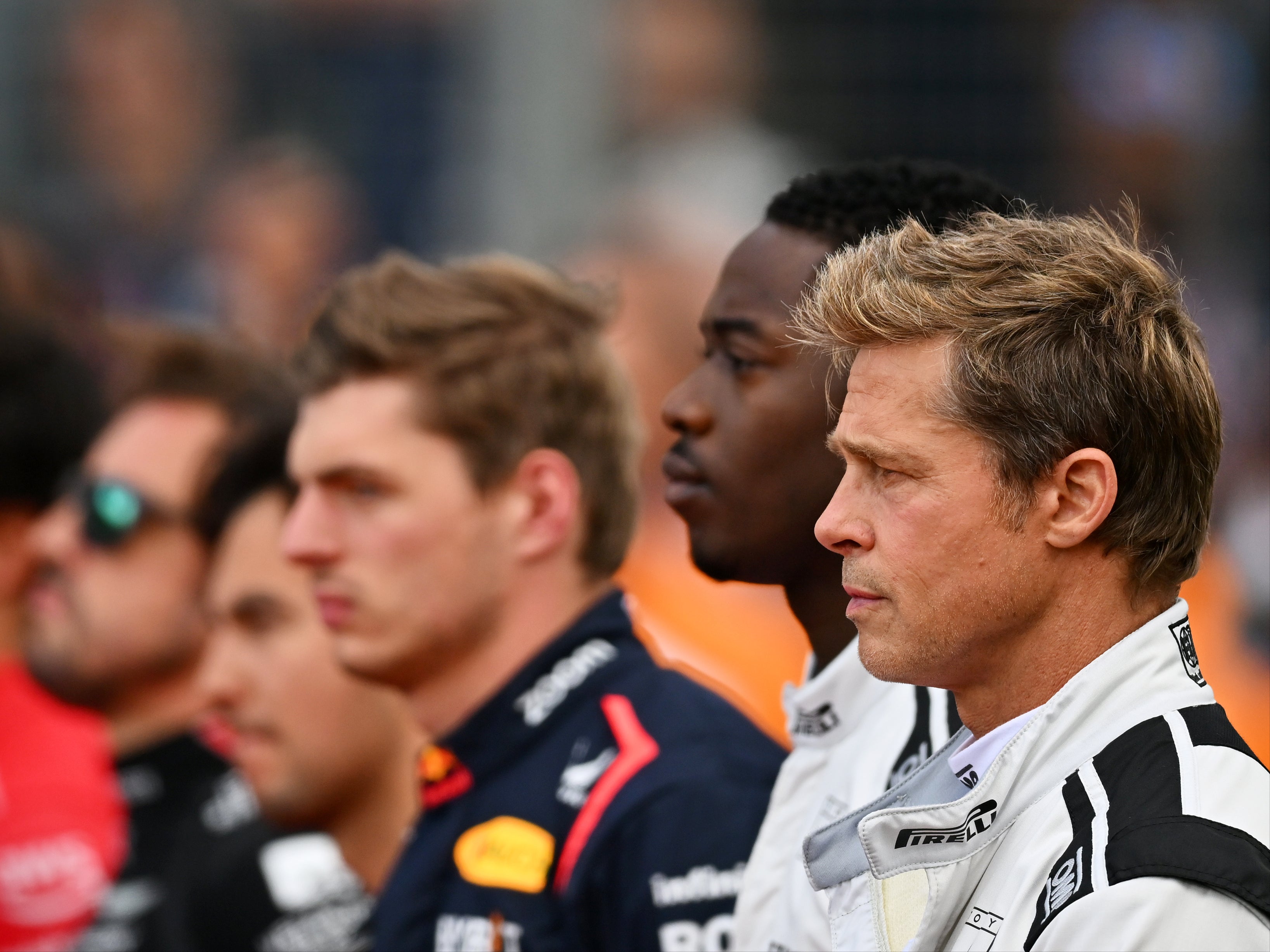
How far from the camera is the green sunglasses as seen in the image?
480 cm

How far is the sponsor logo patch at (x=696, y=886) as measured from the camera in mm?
2832

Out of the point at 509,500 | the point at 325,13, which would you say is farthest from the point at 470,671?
the point at 325,13

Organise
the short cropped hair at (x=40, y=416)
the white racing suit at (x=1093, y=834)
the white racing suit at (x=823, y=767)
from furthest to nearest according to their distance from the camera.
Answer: the short cropped hair at (x=40, y=416)
the white racing suit at (x=823, y=767)
the white racing suit at (x=1093, y=834)

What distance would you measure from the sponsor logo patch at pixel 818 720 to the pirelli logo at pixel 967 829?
2.39 ft

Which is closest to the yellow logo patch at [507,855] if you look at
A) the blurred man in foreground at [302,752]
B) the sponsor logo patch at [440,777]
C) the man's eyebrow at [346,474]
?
the sponsor logo patch at [440,777]

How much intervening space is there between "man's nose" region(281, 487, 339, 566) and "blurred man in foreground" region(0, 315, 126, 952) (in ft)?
5.70

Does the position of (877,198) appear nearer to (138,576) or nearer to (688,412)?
(688,412)

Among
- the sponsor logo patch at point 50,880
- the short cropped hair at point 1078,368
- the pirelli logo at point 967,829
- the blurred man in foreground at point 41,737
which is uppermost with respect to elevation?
the short cropped hair at point 1078,368

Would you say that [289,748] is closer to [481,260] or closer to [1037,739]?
[481,260]

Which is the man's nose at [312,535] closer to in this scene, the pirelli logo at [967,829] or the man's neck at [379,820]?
the man's neck at [379,820]

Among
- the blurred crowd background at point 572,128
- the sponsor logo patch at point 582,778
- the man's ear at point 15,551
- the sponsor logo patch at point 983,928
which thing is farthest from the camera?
the blurred crowd background at point 572,128

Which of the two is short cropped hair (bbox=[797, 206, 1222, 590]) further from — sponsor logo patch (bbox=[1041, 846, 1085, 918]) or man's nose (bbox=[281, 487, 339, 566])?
man's nose (bbox=[281, 487, 339, 566])

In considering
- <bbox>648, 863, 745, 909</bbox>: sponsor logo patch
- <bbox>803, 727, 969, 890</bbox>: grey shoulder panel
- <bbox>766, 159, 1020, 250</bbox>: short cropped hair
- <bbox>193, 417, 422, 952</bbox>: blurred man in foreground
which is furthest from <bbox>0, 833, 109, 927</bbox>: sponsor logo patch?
<bbox>803, 727, 969, 890</bbox>: grey shoulder panel

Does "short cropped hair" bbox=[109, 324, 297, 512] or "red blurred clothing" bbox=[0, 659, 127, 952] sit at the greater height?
"short cropped hair" bbox=[109, 324, 297, 512]
